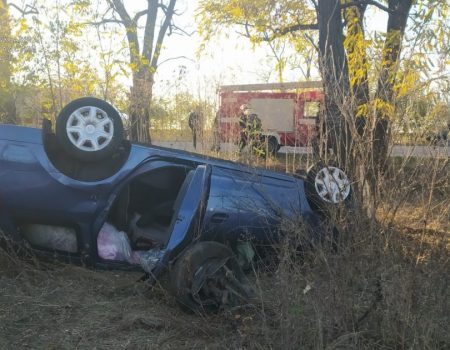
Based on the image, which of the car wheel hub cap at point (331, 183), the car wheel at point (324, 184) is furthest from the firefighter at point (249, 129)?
the car wheel hub cap at point (331, 183)

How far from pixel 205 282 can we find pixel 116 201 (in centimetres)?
114

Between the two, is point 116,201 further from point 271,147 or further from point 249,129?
point 271,147

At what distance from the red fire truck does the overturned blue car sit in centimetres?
164

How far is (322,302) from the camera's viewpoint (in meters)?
3.10

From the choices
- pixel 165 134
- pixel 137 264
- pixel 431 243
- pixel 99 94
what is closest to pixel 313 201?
pixel 431 243

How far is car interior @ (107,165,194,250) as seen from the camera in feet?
14.7

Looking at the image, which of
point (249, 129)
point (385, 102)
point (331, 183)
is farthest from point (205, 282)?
point (249, 129)

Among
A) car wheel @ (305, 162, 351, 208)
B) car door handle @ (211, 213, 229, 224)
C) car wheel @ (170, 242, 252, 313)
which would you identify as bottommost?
car wheel @ (170, 242, 252, 313)

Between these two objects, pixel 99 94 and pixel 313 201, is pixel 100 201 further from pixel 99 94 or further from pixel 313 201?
pixel 99 94

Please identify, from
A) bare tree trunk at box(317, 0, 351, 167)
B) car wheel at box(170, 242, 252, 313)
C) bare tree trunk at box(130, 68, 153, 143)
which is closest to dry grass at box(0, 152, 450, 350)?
car wheel at box(170, 242, 252, 313)

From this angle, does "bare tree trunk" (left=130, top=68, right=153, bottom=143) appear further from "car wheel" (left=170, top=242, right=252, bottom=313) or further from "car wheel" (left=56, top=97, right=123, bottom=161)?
"car wheel" (left=170, top=242, right=252, bottom=313)

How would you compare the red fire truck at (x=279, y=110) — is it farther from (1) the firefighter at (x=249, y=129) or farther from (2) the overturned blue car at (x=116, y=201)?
(2) the overturned blue car at (x=116, y=201)

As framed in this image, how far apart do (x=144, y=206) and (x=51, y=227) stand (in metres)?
0.97

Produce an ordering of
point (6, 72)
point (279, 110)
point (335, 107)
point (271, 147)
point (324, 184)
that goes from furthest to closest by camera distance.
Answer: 1. point (279, 110)
2. point (6, 72)
3. point (271, 147)
4. point (335, 107)
5. point (324, 184)
